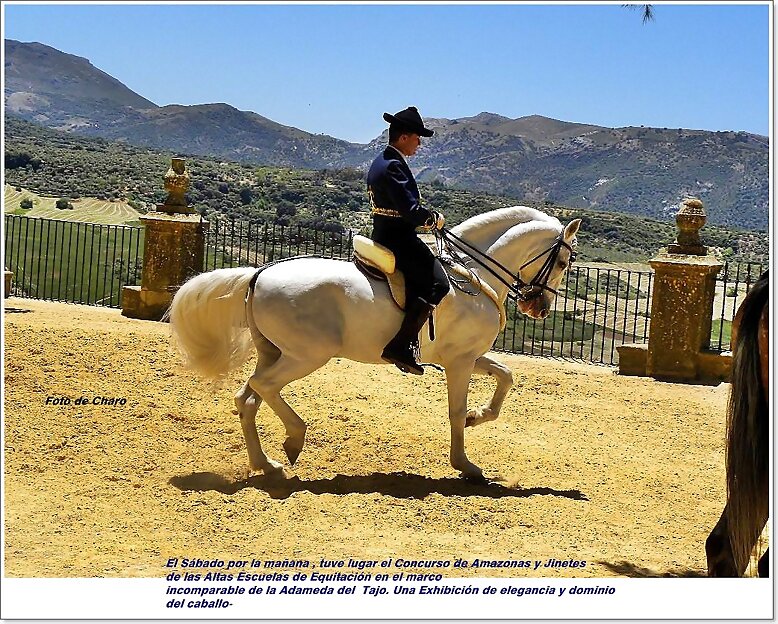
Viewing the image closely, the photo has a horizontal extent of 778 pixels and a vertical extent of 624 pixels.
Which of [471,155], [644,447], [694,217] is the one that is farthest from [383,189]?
[471,155]

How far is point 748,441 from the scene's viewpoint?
18.3ft

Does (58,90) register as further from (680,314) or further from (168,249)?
(680,314)

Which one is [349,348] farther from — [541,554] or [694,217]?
[694,217]

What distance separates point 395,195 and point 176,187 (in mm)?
8622

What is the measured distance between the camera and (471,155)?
12094 centimetres

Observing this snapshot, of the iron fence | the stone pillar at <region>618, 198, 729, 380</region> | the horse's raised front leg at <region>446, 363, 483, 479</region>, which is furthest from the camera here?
the iron fence

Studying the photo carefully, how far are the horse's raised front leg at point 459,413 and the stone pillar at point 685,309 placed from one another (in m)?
5.84

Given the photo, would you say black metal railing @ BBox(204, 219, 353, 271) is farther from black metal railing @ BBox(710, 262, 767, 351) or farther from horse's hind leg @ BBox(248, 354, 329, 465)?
black metal railing @ BBox(710, 262, 767, 351)

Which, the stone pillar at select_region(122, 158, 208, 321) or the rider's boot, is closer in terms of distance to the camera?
the rider's boot

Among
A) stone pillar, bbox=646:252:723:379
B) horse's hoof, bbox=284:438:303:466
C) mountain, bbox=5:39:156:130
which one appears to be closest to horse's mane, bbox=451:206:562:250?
horse's hoof, bbox=284:438:303:466

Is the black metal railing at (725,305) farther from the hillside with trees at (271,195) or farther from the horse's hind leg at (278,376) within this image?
the hillside with trees at (271,195)

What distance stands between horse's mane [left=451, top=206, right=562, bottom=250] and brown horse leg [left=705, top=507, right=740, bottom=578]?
3495mm

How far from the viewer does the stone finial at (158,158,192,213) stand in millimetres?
15164

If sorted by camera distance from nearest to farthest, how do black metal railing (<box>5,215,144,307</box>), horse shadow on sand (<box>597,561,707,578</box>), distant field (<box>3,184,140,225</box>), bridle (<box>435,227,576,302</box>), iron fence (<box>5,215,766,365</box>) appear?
horse shadow on sand (<box>597,561,707,578</box>) < bridle (<box>435,227,576,302</box>) < iron fence (<box>5,215,766,365</box>) < black metal railing (<box>5,215,144,307</box>) < distant field (<box>3,184,140,225</box>)
